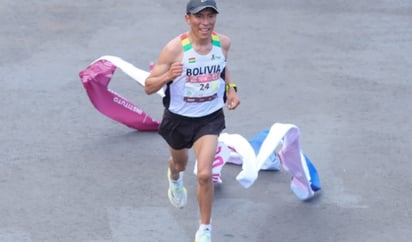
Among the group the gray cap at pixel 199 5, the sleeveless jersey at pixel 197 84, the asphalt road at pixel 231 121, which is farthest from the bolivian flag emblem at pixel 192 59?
the asphalt road at pixel 231 121

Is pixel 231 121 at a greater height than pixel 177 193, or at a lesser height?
lesser

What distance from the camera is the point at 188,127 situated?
8281 millimetres

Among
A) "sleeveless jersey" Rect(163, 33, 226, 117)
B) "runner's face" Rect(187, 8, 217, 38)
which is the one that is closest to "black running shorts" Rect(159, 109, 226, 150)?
"sleeveless jersey" Rect(163, 33, 226, 117)

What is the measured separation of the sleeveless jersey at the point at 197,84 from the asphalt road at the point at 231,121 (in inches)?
40.9

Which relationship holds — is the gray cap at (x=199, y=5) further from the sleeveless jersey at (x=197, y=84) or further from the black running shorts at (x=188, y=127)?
the black running shorts at (x=188, y=127)

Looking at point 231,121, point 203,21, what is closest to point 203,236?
point 203,21

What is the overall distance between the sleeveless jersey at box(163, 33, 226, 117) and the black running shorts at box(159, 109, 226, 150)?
2.1 inches

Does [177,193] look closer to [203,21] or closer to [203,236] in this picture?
[203,236]

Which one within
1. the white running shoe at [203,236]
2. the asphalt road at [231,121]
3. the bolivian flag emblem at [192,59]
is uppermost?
the bolivian flag emblem at [192,59]

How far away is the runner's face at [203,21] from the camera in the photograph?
788 cm

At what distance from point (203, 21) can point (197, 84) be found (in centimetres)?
51

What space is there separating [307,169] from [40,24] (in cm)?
681

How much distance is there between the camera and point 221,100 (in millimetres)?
8289

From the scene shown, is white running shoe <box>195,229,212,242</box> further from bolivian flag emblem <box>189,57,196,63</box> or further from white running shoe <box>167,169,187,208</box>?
bolivian flag emblem <box>189,57,196,63</box>
